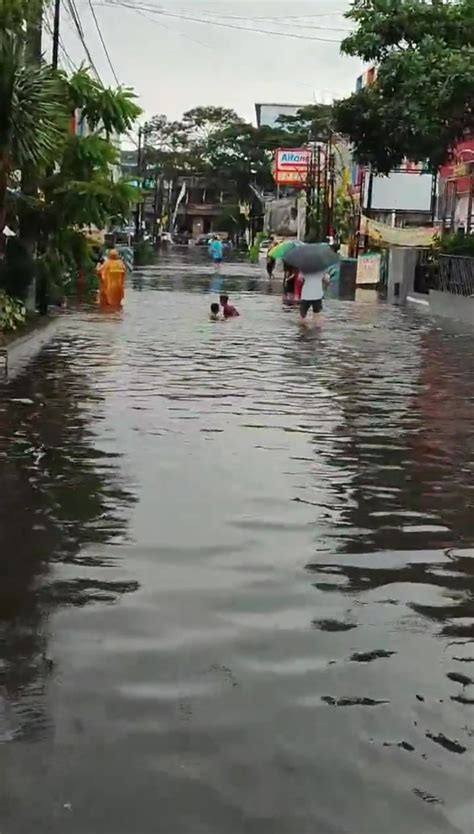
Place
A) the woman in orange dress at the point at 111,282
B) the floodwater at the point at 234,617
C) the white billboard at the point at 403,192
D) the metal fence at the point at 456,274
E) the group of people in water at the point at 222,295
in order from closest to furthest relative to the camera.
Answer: the floodwater at the point at 234,617
the group of people in water at the point at 222,295
the woman in orange dress at the point at 111,282
the metal fence at the point at 456,274
the white billboard at the point at 403,192

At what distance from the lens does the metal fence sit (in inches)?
1098

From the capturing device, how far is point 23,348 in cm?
1717

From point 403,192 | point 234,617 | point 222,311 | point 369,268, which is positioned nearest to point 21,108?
point 234,617

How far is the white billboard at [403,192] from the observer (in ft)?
145

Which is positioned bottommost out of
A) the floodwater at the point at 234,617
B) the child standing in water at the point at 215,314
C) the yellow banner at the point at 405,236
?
the floodwater at the point at 234,617

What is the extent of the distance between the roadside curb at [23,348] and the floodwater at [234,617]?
107 inches

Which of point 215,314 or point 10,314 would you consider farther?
point 215,314

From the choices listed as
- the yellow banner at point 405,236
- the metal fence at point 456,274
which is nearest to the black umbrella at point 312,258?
the metal fence at point 456,274

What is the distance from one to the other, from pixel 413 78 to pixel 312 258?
203 inches

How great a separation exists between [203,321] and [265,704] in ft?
65.2

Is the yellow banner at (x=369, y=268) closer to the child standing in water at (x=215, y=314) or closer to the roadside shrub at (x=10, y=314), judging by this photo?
the child standing in water at (x=215, y=314)

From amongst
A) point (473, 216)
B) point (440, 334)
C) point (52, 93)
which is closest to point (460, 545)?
point (52, 93)

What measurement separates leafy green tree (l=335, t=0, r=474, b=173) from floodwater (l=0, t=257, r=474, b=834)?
45.4 ft

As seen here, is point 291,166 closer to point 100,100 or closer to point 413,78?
point 413,78
